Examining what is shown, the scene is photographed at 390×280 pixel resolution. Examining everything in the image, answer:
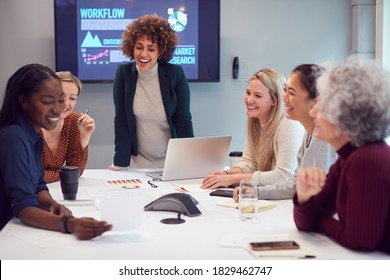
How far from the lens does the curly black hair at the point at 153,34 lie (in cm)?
316

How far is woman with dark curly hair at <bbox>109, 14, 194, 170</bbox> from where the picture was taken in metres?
3.14

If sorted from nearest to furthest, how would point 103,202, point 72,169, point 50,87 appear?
1. point 103,202
2. point 50,87
3. point 72,169

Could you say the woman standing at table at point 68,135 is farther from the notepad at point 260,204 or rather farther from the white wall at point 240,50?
the white wall at point 240,50

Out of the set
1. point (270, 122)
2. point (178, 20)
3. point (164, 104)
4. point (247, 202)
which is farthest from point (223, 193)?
point (178, 20)

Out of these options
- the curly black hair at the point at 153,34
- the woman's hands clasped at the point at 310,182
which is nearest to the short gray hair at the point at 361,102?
the woman's hands clasped at the point at 310,182

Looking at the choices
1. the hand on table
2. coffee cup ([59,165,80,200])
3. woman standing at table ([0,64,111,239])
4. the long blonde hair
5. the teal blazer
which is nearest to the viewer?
the hand on table

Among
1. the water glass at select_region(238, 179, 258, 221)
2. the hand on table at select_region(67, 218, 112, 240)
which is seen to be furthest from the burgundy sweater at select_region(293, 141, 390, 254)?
the hand on table at select_region(67, 218, 112, 240)

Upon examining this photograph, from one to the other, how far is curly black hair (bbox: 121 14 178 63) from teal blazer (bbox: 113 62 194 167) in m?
0.10

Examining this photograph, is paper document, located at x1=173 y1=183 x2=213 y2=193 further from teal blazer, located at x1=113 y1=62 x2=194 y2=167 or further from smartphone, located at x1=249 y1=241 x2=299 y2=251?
smartphone, located at x1=249 y1=241 x2=299 y2=251

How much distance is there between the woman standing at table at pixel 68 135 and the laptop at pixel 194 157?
421mm

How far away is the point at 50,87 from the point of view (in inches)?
71.5
